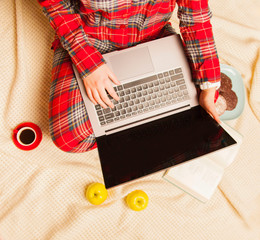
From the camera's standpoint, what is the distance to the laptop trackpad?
0.73 metres

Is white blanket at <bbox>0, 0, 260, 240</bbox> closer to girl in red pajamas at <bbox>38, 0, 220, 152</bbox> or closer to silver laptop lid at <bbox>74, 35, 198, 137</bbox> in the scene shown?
girl in red pajamas at <bbox>38, 0, 220, 152</bbox>

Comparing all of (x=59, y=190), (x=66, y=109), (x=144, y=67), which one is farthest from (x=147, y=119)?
(x=59, y=190)

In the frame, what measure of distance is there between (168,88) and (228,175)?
0.61 meters

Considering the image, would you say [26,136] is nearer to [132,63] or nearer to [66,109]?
[66,109]

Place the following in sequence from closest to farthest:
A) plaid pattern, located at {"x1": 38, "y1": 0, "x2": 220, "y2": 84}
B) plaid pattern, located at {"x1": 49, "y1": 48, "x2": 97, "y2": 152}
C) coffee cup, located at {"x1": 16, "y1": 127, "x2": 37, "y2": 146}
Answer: plaid pattern, located at {"x1": 38, "y1": 0, "x2": 220, "y2": 84} < plaid pattern, located at {"x1": 49, "y1": 48, "x2": 97, "y2": 152} < coffee cup, located at {"x1": 16, "y1": 127, "x2": 37, "y2": 146}

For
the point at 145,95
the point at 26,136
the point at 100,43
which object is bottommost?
the point at 26,136

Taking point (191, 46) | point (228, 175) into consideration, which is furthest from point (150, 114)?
point (228, 175)

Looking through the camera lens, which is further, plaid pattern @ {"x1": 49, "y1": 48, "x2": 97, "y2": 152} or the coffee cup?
the coffee cup

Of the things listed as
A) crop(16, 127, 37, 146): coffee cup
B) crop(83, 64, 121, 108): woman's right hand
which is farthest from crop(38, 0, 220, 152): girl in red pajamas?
crop(16, 127, 37, 146): coffee cup

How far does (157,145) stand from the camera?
69 cm

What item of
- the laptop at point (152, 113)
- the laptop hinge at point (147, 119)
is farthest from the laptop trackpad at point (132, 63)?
the laptop hinge at point (147, 119)

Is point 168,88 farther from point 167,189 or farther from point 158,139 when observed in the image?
point 167,189

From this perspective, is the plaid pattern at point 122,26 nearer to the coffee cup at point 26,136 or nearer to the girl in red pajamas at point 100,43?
the girl in red pajamas at point 100,43

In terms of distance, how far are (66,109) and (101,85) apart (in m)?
0.17
